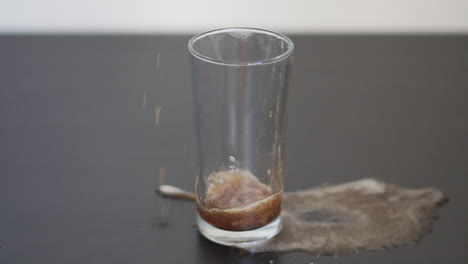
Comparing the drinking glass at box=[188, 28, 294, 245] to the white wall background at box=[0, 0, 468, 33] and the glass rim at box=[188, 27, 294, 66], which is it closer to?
the glass rim at box=[188, 27, 294, 66]

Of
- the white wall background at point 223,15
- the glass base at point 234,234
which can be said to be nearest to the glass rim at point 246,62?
the glass base at point 234,234

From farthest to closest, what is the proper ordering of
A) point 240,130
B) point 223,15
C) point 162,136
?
point 223,15 → point 162,136 → point 240,130

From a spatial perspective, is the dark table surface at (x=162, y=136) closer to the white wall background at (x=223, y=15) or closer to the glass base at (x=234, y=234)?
the glass base at (x=234, y=234)

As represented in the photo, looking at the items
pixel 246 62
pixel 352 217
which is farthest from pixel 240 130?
pixel 352 217

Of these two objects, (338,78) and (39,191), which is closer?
(39,191)

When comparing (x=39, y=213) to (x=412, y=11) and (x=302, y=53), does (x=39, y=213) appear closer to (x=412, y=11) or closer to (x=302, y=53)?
(x=302, y=53)

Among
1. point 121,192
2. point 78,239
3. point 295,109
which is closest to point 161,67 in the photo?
point 295,109

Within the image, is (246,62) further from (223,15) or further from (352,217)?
(223,15)
